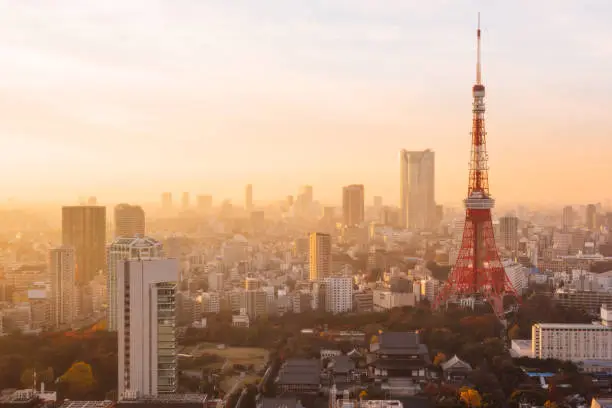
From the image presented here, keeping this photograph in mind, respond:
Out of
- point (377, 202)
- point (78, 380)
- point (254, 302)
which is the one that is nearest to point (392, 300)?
point (254, 302)

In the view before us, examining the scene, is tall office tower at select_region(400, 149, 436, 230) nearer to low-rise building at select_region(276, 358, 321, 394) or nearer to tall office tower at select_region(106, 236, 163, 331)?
tall office tower at select_region(106, 236, 163, 331)

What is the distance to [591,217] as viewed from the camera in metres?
24.0

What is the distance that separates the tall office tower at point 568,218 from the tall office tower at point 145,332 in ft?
55.3

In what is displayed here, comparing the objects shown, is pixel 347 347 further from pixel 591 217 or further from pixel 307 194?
pixel 591 217

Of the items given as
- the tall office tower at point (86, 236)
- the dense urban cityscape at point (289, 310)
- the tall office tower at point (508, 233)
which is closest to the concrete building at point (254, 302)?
the dense urban cityscape at point (289, 310)

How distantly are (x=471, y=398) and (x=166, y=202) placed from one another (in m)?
8.62

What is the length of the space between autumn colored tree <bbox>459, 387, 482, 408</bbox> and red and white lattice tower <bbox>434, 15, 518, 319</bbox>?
511 cm

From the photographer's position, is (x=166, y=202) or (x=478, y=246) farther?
(x=166, y=202)

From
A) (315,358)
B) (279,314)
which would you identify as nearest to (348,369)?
(315,358)

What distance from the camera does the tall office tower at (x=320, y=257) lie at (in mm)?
17891

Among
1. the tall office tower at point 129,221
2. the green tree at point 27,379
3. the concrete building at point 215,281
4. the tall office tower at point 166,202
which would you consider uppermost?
the tall office tower at point 166,202

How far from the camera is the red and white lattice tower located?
13000 mm

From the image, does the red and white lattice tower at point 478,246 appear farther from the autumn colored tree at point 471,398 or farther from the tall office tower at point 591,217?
the tall office tower at point 591,217

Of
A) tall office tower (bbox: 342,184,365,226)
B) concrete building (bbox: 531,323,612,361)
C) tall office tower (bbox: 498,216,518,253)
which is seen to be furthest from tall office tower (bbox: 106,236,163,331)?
tall office tower (bbox: 342,184,365,226)
